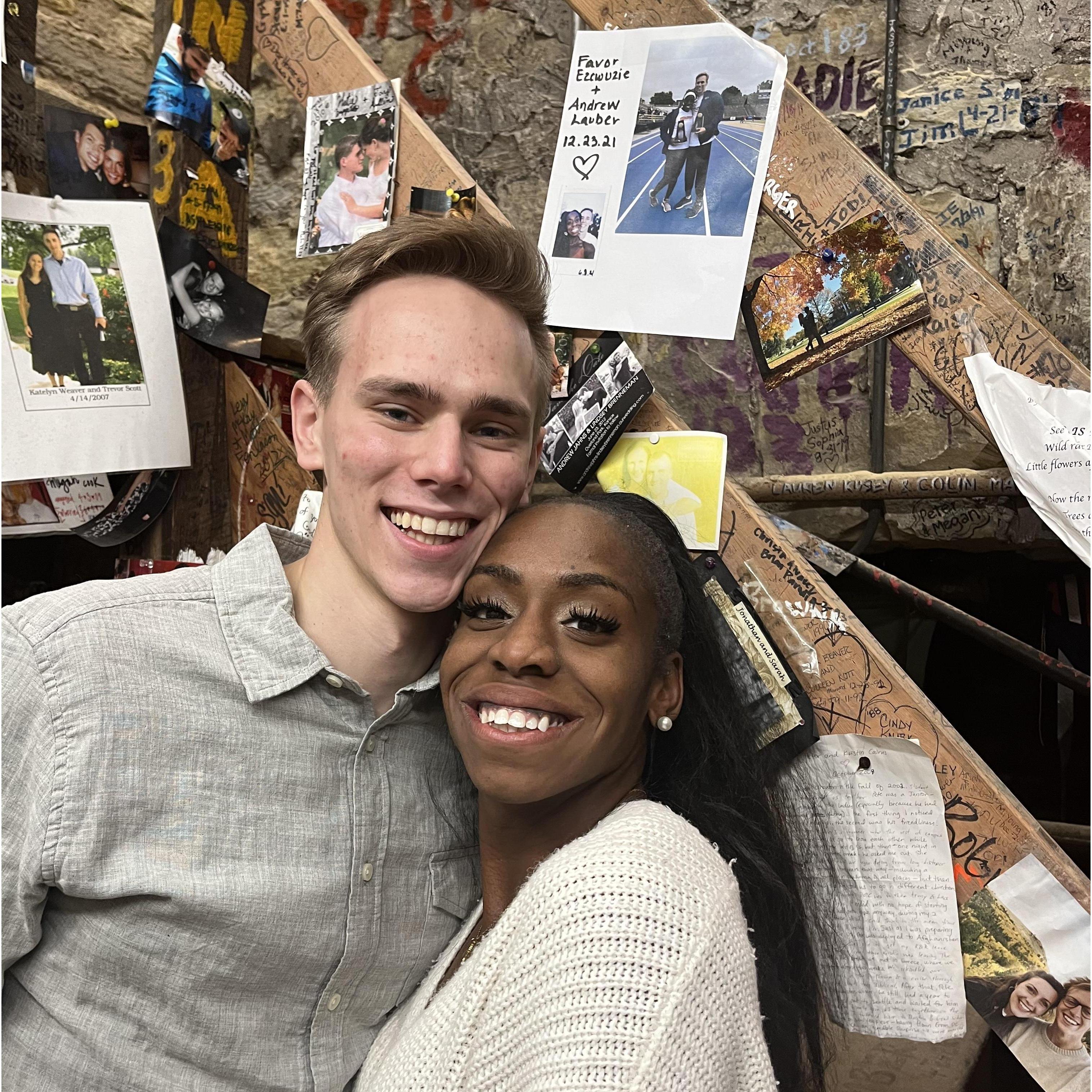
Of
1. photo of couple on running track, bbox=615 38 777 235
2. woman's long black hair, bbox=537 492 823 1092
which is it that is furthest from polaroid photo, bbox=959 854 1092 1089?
photo of couple on running track, bbox=615 38 777 235

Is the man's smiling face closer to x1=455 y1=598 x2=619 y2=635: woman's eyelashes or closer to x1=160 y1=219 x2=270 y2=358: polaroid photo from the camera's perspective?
x1=455 y1=598 x2=619 y2=635: woman's eyelashes

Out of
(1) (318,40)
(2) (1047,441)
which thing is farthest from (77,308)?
(2) (1047,441)

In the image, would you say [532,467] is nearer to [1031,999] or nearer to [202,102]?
[1031,999]

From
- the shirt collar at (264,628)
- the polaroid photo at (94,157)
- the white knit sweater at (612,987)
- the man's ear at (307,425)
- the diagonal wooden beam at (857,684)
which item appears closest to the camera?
the white knit sweater at (612,987)

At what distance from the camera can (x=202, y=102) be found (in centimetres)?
219

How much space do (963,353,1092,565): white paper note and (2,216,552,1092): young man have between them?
2.41 feet

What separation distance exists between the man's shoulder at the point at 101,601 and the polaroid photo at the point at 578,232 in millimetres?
899

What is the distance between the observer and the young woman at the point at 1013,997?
1524 mm

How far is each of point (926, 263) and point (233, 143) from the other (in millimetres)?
1563

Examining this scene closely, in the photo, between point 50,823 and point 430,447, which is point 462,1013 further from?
point 430,447

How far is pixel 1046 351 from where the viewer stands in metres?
1.58

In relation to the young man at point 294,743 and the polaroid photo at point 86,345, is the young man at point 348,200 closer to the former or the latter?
the polaroid photo at point 86,345

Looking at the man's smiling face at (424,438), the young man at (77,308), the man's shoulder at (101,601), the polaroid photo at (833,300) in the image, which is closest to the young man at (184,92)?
the young man at (77,308)

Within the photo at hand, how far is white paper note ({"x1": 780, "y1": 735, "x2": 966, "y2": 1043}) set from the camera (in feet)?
5.24
